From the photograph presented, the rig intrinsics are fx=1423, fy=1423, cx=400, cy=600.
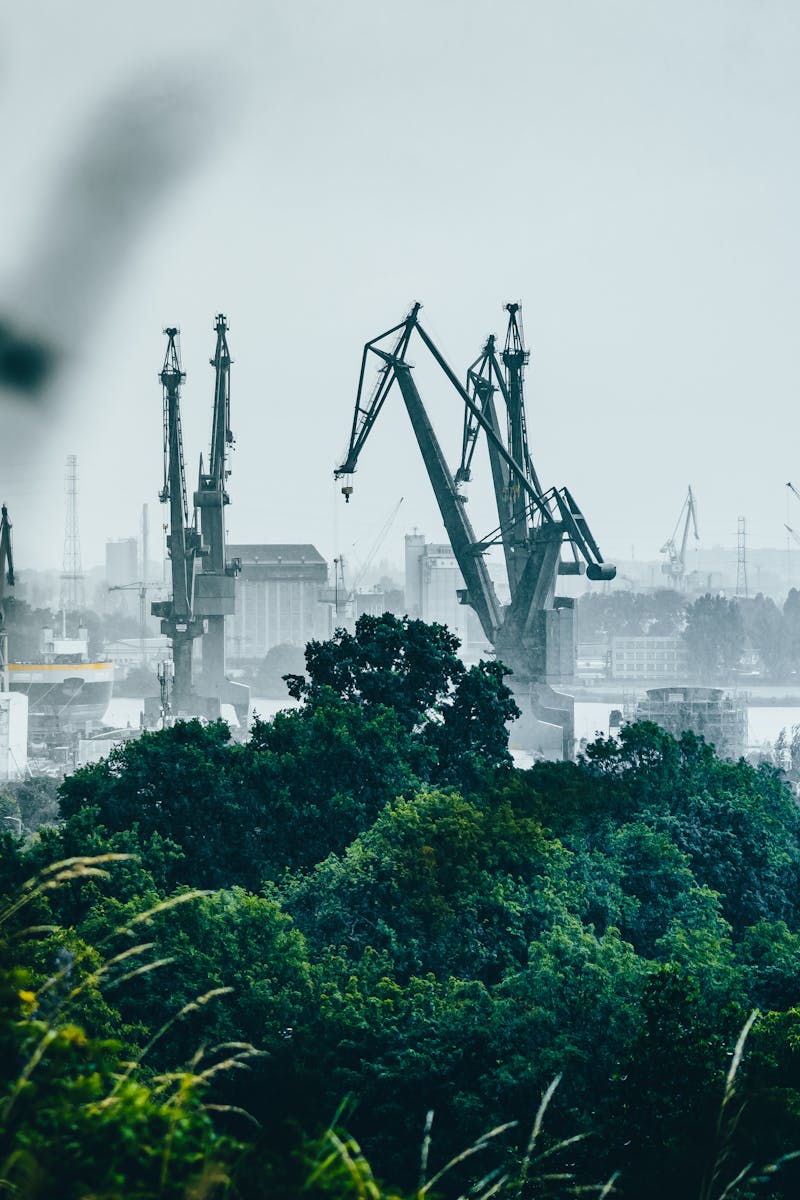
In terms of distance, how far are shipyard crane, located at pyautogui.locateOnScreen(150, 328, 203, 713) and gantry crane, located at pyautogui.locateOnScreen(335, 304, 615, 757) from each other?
5304 mm

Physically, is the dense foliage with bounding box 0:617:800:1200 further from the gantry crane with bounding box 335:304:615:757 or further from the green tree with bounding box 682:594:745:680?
the green tree with bounding box 682:594:745:680

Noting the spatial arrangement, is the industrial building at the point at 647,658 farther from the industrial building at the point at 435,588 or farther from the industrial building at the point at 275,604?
the industrial building at the point at 275,604

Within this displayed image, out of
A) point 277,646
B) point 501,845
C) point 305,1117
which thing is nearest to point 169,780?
point 501,845

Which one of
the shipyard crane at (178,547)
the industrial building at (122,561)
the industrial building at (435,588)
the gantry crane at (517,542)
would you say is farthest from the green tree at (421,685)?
the industrial building at (122,561)

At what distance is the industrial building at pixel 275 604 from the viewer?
54375mm

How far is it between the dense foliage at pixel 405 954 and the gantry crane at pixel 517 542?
244 inches

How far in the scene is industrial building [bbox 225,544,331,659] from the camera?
54375 mm

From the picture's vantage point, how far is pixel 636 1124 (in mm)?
4961

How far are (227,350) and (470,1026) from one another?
19.9 metres

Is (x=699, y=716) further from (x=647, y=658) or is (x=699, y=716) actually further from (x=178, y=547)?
(x=647, y=658)

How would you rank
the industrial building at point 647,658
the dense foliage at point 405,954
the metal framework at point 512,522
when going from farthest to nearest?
the industrial building at point 647,658
the metal framework at point 512,522
the dense foliage at point 405,954

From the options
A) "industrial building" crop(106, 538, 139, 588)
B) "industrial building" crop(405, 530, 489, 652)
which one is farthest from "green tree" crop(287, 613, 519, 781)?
"industrial building" crop(106, 538, 139, 588)

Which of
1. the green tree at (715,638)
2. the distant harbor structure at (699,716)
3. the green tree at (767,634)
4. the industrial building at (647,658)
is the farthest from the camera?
the industrial building at (647,658)

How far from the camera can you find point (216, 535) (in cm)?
2419
